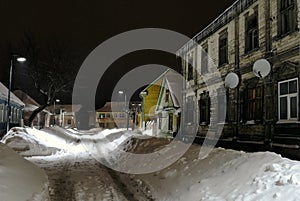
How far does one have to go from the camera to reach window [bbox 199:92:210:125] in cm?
2338

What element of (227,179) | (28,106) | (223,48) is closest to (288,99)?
(227,179)

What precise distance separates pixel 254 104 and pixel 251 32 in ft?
11.4

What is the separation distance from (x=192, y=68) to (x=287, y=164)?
19.6 metres

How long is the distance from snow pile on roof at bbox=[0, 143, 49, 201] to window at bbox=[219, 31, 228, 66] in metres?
12.9

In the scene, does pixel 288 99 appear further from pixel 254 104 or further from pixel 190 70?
pixel 190 70

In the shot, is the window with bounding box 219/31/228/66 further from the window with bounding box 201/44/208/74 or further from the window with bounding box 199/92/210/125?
the window with bounding box 199/92/210/125

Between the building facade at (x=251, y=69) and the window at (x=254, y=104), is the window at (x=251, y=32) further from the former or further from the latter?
the window at (x=254, y=104)

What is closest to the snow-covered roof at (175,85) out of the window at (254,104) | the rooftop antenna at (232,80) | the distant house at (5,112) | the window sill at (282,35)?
the rooftop antenna at (232,80)

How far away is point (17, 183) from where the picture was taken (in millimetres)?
8781

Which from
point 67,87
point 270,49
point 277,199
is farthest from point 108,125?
point 277,199

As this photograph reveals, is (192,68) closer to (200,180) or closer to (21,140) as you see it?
(21,140)

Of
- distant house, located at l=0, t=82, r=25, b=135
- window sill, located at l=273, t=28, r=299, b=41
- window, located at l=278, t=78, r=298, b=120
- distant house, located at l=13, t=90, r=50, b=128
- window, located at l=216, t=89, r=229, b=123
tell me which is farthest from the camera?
distant house, located at l=13, t=90, r=50, b=128

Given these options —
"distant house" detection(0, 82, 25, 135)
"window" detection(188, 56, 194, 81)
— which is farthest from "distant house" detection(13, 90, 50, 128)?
"window" detection(188, 56, 194, 81)

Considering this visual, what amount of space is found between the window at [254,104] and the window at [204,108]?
5.83 meters
